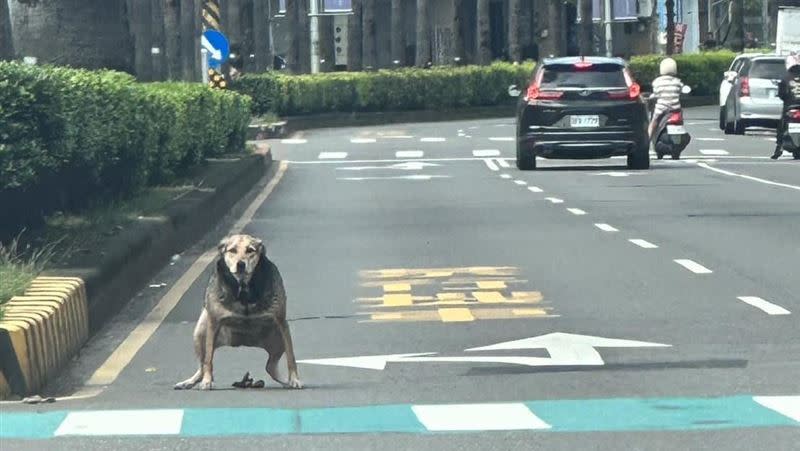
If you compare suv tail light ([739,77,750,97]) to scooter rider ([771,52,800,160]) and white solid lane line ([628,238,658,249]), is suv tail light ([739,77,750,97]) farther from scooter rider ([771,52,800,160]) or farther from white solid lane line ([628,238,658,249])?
white solid lane line ([628,238,658,249])

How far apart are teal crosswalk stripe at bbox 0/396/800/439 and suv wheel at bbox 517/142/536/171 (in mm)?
23008

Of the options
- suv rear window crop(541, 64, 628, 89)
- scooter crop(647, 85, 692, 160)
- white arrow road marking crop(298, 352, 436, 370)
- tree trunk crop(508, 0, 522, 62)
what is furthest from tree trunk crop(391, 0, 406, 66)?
white arrow road marking crop(298, 352, 436, 370)

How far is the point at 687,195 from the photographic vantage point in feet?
86.7

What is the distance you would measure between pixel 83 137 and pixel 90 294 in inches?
187

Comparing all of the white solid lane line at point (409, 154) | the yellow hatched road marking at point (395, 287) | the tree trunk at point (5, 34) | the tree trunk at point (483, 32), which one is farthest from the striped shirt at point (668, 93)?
the tree trunk at point (483, 32)

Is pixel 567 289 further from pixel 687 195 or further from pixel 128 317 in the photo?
pixel 687 195

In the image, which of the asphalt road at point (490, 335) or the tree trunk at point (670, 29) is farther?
the tree trunk at point (670, 29)

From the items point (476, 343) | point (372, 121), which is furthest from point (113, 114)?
point (372, 121)

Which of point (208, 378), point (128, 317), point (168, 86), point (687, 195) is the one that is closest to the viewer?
point (208, 378)

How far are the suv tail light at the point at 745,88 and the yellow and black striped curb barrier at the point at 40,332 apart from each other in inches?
1302

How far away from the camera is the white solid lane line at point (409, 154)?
39.9 m

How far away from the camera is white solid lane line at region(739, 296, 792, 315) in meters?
13.7

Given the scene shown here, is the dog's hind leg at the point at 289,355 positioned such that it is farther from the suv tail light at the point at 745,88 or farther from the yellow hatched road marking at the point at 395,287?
the suv tail light at the point at 745,88

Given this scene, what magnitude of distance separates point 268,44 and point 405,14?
1476cm
